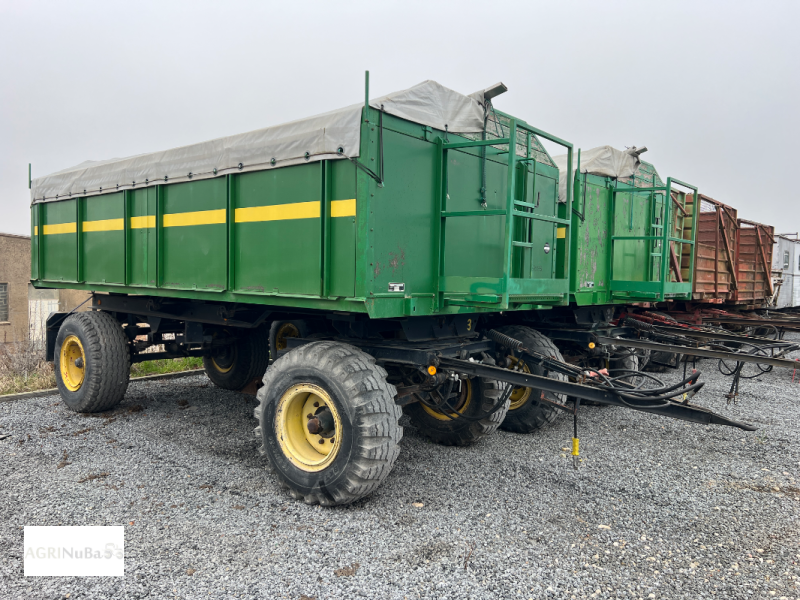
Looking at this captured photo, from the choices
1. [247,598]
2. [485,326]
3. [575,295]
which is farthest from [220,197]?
[575,295]

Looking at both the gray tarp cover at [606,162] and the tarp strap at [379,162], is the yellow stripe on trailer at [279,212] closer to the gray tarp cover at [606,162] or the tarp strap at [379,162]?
the tarp strap at [379,162]

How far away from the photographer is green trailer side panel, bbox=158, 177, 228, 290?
5.07m

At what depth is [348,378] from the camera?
4.09m

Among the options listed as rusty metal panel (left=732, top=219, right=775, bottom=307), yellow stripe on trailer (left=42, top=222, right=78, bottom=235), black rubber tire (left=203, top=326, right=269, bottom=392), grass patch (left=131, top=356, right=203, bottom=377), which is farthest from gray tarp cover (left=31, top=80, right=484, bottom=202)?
rusty metal panel (left=732, top=219, right=775, bottom=307)

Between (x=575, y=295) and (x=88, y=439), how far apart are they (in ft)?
17.4

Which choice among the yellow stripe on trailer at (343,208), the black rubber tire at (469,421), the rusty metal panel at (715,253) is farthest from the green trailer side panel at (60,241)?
the rusty metal panel at (715,253)

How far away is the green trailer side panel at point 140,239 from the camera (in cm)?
589

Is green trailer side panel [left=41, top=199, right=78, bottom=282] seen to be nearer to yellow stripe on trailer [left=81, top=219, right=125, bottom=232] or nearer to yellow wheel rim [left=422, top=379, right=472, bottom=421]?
yellow stripe on trailer [left=81, top=219, right=125, bottom=232]

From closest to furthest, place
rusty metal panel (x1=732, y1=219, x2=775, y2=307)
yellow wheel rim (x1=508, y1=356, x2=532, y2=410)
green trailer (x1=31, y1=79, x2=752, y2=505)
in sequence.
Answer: green trailer (x1=31, y1=79, x2=752, y2=505)
yellow wheel rim (x1=508, y1=356, x2=532, y2=410)
rusty metal panel (x1=732, y1=219, x2=775, y2=307)

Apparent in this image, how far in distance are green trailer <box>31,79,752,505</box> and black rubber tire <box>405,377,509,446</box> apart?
0.05 feet

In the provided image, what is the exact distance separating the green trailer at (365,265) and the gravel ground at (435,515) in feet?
Answer: 1.46

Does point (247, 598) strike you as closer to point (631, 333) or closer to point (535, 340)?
point (535, 340)

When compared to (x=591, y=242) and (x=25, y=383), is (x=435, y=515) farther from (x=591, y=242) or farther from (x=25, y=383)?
(x=25, y=383)

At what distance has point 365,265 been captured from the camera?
3.91 metres
